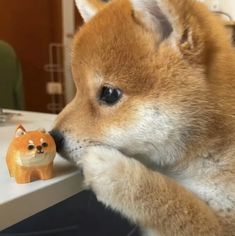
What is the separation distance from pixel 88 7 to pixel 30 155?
1.07 feet

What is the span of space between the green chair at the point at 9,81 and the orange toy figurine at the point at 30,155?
111 centimetres

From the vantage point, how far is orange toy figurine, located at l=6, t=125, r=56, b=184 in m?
0.59

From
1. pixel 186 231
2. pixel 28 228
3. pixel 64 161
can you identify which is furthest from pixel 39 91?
pixel 186 231

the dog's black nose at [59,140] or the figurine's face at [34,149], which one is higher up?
the figurine's face at [34,149]

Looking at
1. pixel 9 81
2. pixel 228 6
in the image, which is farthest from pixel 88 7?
pixel 228 6

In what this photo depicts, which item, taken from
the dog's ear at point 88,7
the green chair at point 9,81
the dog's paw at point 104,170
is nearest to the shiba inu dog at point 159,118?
the dog's paw at point 104,170

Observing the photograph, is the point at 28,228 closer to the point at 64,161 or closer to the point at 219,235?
the point at 64,161

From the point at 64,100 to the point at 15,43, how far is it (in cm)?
49

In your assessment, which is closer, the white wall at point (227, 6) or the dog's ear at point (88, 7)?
the dog's ear at point (88, 7)

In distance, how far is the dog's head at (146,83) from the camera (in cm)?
62

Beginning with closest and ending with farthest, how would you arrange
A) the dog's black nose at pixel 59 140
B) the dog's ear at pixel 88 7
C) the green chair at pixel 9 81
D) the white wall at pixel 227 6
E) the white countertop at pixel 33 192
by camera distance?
1. the white countertop at pixel 33 192
2. the dog's black nose at pixel 59 140
3. the dog's ear at pixel 88 7
4. the green chair at pixel 9 81
5. the white wall at pixel 227 6

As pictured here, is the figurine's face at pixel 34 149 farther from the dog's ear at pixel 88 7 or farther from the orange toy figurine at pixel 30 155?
the dog's ear at pixel 88 7

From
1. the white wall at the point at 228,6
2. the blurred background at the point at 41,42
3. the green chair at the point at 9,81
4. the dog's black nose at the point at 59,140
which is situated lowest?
the blurred background at the point at 41,42

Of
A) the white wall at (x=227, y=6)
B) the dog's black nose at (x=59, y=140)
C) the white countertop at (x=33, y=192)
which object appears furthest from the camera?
the white wall at (x=227, y=6)
